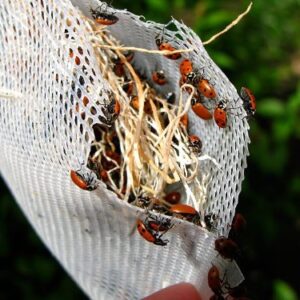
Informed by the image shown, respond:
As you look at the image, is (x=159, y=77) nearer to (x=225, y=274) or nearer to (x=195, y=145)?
(x=195, y=145)

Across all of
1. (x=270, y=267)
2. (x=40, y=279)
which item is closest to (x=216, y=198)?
(x=40, y=279)

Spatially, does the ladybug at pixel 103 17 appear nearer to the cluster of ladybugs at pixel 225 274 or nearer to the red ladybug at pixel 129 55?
the red ladybug at pixel 129 55

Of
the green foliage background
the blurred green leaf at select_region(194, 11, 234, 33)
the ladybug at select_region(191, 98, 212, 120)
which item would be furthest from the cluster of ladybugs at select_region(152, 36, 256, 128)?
the blurred green leaf at select_region(194, 11, 234, 33)

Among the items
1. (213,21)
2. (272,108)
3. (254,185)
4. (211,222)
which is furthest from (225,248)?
(254,185)

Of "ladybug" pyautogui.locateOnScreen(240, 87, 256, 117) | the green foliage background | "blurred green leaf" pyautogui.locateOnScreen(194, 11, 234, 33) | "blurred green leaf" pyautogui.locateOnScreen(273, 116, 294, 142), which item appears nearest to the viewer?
"ladybug" pyautogui.locateOnScreen(240, 87, 256, 117)

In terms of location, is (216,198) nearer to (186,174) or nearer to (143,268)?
(186,174)

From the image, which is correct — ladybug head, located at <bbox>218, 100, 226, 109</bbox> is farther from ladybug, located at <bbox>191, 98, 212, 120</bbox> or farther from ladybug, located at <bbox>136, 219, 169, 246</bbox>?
ladybug, located at <bbox>136, 219, 169, 246</bbox>
